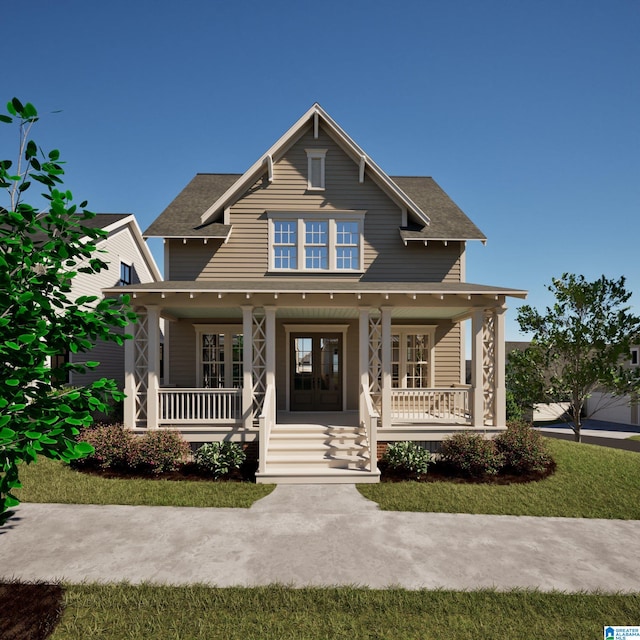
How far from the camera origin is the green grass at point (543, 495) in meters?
8.07

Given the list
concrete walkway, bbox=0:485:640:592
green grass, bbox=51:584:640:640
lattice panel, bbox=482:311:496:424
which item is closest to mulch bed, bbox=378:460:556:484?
concrete walkway, bbox=0:485:640:592

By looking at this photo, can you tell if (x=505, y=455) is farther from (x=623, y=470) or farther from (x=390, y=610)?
(x=390, y=610)

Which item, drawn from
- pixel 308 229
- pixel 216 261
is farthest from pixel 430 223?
pixel 216 261

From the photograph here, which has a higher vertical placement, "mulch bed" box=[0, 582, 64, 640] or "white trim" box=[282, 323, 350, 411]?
"white trim" box=[282, 323, 350, 411]

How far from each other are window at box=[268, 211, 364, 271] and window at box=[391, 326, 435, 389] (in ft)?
10.3

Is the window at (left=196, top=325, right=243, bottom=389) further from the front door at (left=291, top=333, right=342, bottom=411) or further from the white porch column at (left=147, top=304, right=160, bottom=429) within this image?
the white porch column at (left=147, top=304, right=160, bottom=429)

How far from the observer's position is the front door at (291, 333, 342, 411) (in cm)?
1437

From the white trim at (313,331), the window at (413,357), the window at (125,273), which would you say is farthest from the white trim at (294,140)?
the window at (125,273)

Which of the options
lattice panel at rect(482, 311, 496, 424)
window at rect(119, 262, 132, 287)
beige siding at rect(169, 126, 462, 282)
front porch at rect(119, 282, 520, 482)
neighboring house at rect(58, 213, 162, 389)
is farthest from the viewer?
window at rect(119, 262, 132, 287)

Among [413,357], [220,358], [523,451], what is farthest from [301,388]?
[523,451]

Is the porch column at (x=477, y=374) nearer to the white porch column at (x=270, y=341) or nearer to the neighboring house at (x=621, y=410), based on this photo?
the white porch column at (x=270, y=341)

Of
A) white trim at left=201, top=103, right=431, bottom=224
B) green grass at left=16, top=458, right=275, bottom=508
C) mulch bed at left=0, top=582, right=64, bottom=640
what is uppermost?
white trim at left=201, top=103, right=431, bottom=224

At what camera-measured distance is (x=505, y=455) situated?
33.1ft

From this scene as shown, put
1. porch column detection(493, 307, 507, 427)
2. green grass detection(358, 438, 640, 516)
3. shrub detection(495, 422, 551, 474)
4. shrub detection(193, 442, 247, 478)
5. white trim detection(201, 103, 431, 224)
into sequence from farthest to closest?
white trim detection(201, 103, 431, 224)
porch column detection(493, 307, 507, 427)
shrub detection(495, 422, 551, 474)
shrub detection(193, 442, 247, 478)
green grass detection(358, 438, 640, 516)
